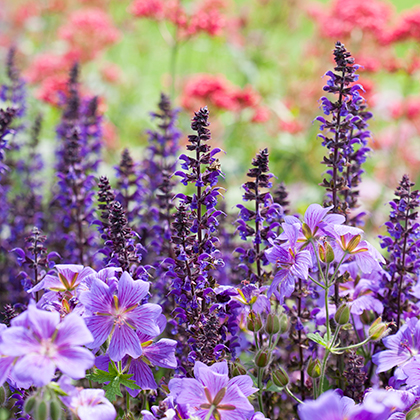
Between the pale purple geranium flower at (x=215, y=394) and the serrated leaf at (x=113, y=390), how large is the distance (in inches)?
6.9

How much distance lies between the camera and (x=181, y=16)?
14.1ft

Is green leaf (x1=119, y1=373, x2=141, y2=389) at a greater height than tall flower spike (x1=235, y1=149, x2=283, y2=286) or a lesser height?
lesser

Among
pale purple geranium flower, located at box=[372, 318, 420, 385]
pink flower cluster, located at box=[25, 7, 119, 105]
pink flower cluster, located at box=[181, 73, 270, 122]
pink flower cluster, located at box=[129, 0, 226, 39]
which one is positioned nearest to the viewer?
pale purple geranium flower, located at box=[372, 318, 420, 385]

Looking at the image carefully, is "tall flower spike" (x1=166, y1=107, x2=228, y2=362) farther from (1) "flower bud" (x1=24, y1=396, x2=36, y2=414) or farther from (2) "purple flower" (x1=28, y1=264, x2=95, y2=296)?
(1) "flower bud" (x1=24, y1=396, x2=36, y2=414)

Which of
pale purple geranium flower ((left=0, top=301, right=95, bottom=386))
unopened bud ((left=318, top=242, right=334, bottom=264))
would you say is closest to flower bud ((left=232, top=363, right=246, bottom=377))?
unopened bud ((left=318, top=242, right=334, bottom=264))

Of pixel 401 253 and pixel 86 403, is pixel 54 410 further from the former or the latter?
pixel 401 253

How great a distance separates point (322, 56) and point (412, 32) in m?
1.85

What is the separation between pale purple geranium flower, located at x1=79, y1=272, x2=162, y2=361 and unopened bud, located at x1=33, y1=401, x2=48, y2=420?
31 centimetres

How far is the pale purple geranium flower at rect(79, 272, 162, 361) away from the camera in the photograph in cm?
141

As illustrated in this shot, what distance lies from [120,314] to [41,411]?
0.41 metres

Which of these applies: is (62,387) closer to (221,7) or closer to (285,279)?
(285,279)

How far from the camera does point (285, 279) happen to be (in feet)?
5.12

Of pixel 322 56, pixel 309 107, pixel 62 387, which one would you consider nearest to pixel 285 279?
pixel 62 387

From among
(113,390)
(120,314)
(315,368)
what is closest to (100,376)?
(113,390)
